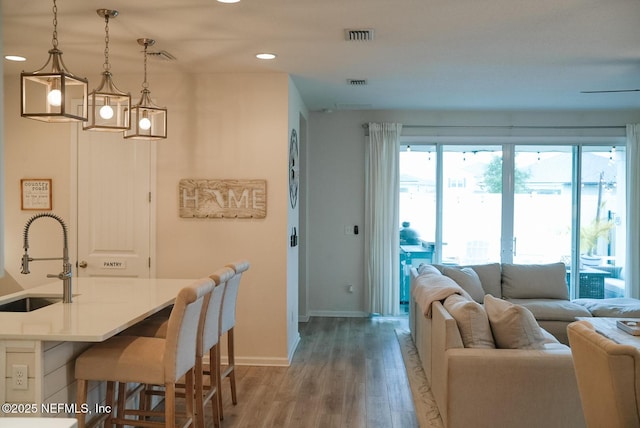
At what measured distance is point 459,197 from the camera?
23.6 ft

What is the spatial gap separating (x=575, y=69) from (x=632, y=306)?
2.35 metres

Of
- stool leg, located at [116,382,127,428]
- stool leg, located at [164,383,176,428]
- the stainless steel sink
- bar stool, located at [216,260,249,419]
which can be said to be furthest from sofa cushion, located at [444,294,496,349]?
the stainless steel sink

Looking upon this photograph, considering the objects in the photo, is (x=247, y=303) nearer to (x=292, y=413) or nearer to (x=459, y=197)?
(x=292, y=413)

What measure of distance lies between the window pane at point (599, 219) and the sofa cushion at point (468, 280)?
2.10 m

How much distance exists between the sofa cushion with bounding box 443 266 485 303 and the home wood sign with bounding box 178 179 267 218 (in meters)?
2.06

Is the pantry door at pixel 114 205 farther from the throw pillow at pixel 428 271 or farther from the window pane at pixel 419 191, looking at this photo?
the window pane at pixel 419 191

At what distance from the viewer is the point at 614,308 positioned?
5.41 m

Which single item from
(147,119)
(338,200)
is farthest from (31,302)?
(338,200)

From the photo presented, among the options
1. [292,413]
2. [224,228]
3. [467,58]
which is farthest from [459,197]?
[292,413]

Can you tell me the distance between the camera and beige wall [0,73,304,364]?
198 inches

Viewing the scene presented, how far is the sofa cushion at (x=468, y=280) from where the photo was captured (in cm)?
568

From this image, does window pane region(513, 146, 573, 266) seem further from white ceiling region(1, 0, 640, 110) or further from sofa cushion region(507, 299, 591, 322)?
sofa cushion region(507, 299, 591, 322)

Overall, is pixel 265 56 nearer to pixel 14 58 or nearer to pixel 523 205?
pixel 14 58

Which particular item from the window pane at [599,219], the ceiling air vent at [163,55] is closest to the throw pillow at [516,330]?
the ceiling air vent at [163,55]
